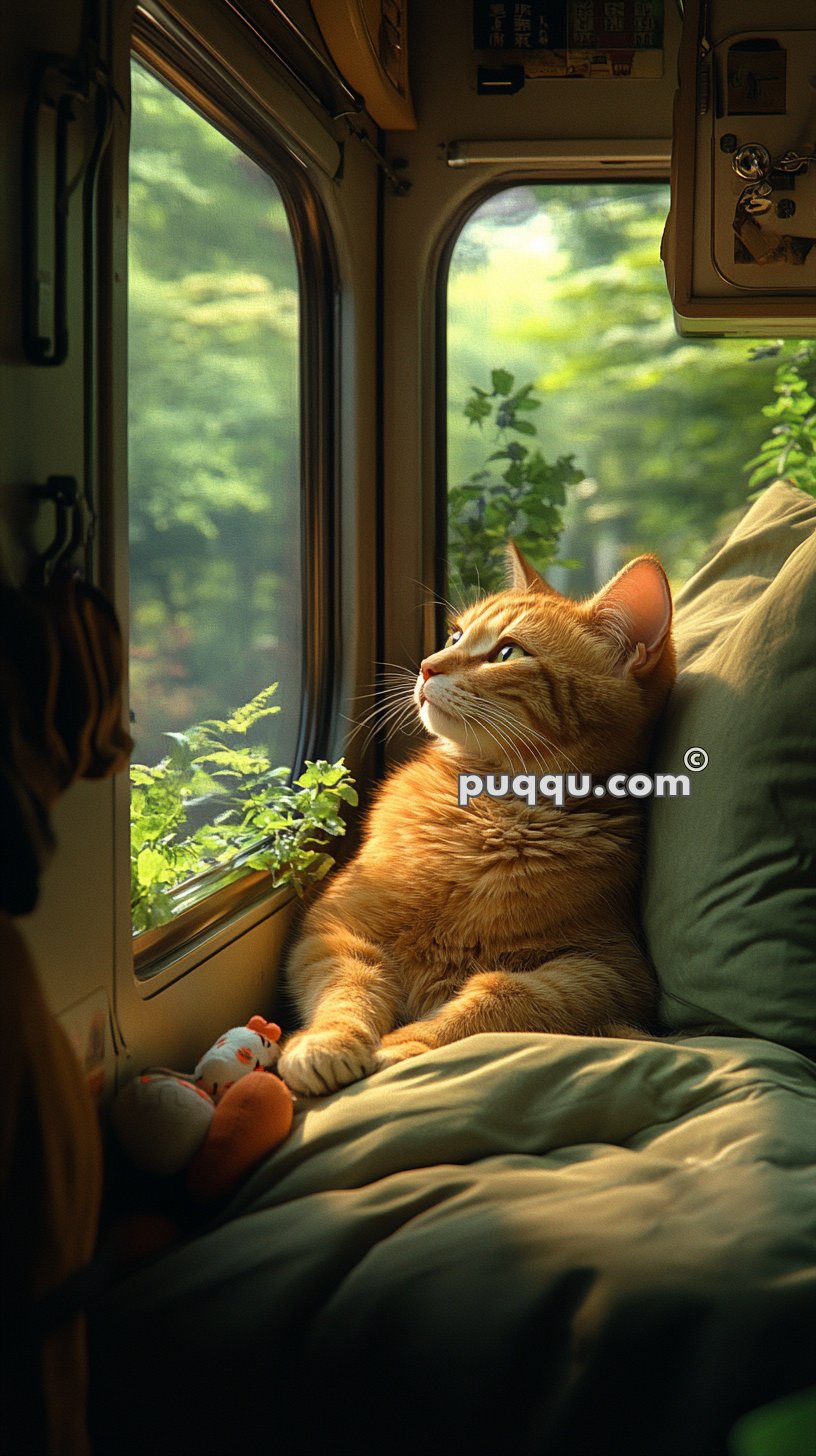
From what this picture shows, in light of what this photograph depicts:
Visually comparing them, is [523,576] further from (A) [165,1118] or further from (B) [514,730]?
(A) [165,1118]

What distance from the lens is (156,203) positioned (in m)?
1.43

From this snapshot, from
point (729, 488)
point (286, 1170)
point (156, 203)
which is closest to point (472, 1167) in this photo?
point (286, 1170)

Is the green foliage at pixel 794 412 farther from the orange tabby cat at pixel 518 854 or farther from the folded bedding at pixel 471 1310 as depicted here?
the folded bedding at pixel 471 1310

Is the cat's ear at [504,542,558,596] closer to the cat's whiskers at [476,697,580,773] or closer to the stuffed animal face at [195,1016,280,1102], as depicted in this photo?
the cat's whiskers at [476,697,580,773]

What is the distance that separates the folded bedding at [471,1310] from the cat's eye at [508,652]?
800 mm

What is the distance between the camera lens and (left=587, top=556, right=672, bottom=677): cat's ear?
1642 mm

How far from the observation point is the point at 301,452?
2.10 metres

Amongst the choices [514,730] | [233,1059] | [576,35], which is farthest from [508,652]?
[576,35]

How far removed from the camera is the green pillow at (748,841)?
138 centimetres

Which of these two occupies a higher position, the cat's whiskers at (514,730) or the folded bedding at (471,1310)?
the cat's whiskers at (514,730)

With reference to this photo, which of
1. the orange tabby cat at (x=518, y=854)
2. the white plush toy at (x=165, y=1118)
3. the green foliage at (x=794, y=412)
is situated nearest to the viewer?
the white plush toy at (x=165, y=1118)

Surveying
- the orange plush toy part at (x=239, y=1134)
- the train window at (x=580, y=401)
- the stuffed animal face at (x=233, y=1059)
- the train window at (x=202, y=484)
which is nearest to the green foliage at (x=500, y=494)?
the train window at (x=580, y=401)

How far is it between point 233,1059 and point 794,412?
5.51ft

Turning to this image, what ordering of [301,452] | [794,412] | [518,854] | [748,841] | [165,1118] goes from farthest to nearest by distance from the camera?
[794,412]
[301,452]
[518,854]
[748,841]
[165,1118]
